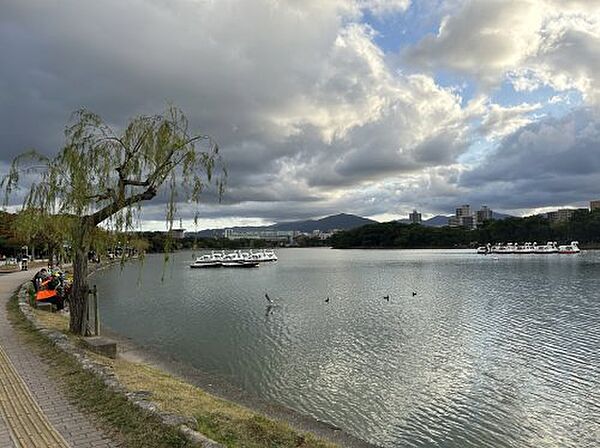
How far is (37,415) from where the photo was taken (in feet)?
21.9

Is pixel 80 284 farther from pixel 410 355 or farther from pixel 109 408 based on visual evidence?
pixel 410 355

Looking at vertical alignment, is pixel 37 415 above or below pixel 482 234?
below

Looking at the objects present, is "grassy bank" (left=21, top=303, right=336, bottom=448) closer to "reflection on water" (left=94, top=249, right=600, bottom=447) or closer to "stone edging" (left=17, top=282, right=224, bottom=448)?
"stone edging" (left=17, top=282, right=224, bottom=448)

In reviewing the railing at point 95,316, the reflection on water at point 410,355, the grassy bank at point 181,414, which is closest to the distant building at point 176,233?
the railing at point 95,316

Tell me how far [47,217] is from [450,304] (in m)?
23.3

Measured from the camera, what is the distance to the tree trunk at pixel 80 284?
12906mm

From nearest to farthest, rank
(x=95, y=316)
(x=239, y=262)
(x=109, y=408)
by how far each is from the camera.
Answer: (x=109, y=408), (x=95, y=316), (x=239, y=262)

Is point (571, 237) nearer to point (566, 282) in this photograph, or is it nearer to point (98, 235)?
point (566, 282)

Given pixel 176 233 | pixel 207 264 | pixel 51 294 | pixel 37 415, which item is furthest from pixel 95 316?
pixel 207 264

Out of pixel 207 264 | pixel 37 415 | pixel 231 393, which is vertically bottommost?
pixel 231 393

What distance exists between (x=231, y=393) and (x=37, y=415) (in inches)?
251

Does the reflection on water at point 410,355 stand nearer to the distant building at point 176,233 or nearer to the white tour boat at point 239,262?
the distant building at point 176,233

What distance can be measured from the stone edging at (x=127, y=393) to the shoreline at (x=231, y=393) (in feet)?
11.4

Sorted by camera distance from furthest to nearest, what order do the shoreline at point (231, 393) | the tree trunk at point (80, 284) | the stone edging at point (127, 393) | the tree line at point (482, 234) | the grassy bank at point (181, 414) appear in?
the tree line at point (482, 234) < the tree trunk at point (80, 284) < the shoreline at point (231, 393) < the grassy bank at point (181, 414) < the stone edging at point (127, 393)
